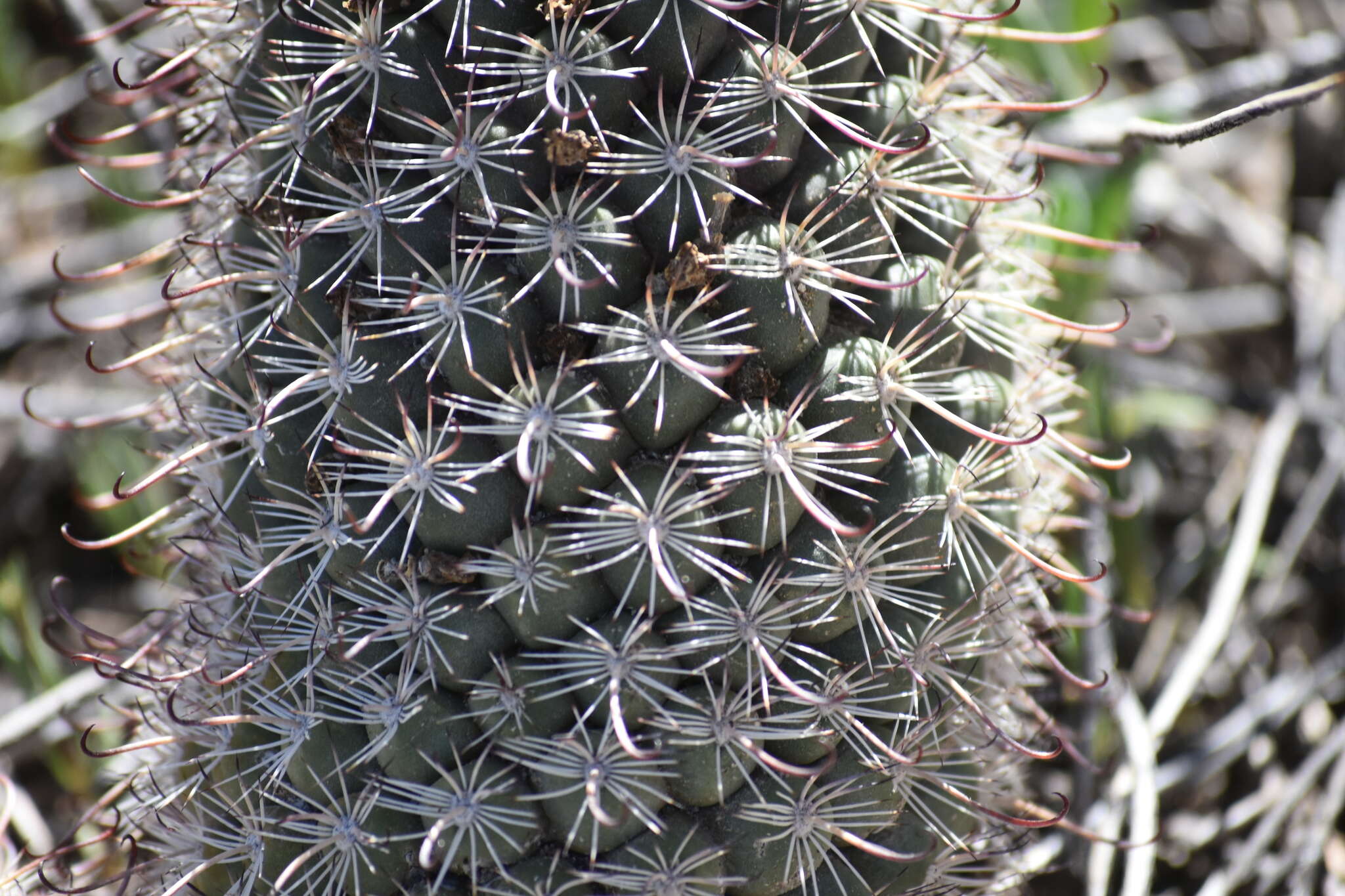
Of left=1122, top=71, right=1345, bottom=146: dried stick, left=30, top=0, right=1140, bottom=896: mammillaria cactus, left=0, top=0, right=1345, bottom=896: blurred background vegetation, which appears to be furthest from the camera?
left=0, top=0, right=1345, bottom=896: blurred background vegetation

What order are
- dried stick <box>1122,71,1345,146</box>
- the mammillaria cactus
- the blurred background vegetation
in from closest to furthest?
the mammillaria cactus, dried stick <box>1122,71,1345,146</box>, the blurred background vegetation

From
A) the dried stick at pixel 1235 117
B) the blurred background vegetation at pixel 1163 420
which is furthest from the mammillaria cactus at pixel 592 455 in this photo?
the blurred background vegetation at pixel 1163 420

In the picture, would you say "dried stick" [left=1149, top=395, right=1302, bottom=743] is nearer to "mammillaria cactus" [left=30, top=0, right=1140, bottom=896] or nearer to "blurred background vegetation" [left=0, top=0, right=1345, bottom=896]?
"blurred background vegetation" [left=0, top=0, right=1345, bottom=896]

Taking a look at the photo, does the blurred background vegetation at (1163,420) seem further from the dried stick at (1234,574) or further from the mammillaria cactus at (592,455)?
the mammillaria cactus at (592,455)

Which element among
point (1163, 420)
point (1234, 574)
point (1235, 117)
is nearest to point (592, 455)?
point (1235, 117)

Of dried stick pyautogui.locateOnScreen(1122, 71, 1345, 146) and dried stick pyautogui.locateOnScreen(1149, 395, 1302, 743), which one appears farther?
dried stick pyautogui.locateOnScreen(1149, 395, 1302, 743)

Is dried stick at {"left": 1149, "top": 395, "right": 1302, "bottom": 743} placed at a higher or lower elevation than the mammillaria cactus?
lower

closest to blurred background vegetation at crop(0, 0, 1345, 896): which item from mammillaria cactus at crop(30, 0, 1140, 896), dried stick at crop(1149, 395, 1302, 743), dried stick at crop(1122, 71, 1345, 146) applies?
dried stick at crop(1149, 395, 1302, 743)

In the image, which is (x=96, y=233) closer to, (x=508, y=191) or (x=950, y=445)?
(x=508, y=191)
